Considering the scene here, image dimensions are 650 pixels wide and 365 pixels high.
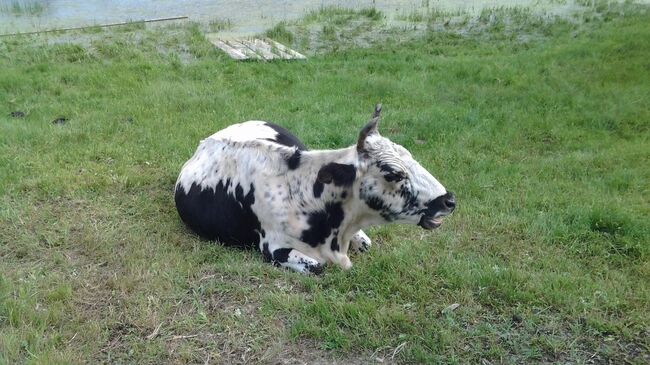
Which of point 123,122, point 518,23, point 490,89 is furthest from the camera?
point 518,23

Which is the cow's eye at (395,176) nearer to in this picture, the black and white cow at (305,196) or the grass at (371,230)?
the black and white cow at (305,196)

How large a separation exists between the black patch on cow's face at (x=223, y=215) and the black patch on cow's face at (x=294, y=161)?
1.08ft

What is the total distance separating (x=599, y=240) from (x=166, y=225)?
3.34m

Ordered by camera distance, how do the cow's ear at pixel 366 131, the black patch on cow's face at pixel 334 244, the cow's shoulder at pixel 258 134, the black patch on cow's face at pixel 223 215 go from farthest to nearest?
the cow's shoulder at pixel 258 134 < the black patch on cow's face at pixel 223 215 < the black patch on cow's face at pixel 334 244 < the cow's ear at pixel 366 131

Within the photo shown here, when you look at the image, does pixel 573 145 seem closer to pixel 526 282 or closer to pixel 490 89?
pixel 490 89

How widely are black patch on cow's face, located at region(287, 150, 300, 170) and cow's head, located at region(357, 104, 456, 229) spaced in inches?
22.4

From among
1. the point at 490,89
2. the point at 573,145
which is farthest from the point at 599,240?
the point at 490,89

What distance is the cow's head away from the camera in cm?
416

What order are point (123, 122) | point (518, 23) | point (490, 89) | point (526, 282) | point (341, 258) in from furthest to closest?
point (518, 23)
point (490, 89)
point (123, 122)
point (341, 258)
point (526, 282)

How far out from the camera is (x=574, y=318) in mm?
3730

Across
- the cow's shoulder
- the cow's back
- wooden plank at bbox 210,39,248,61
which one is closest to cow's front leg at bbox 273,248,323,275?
the cow's back

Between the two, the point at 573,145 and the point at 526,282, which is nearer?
the point at 526,282

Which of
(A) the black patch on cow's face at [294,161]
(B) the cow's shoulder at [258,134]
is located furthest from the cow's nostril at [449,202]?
(B) the cow's shoulder at [258,134]

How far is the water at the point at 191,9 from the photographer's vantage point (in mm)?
14305
